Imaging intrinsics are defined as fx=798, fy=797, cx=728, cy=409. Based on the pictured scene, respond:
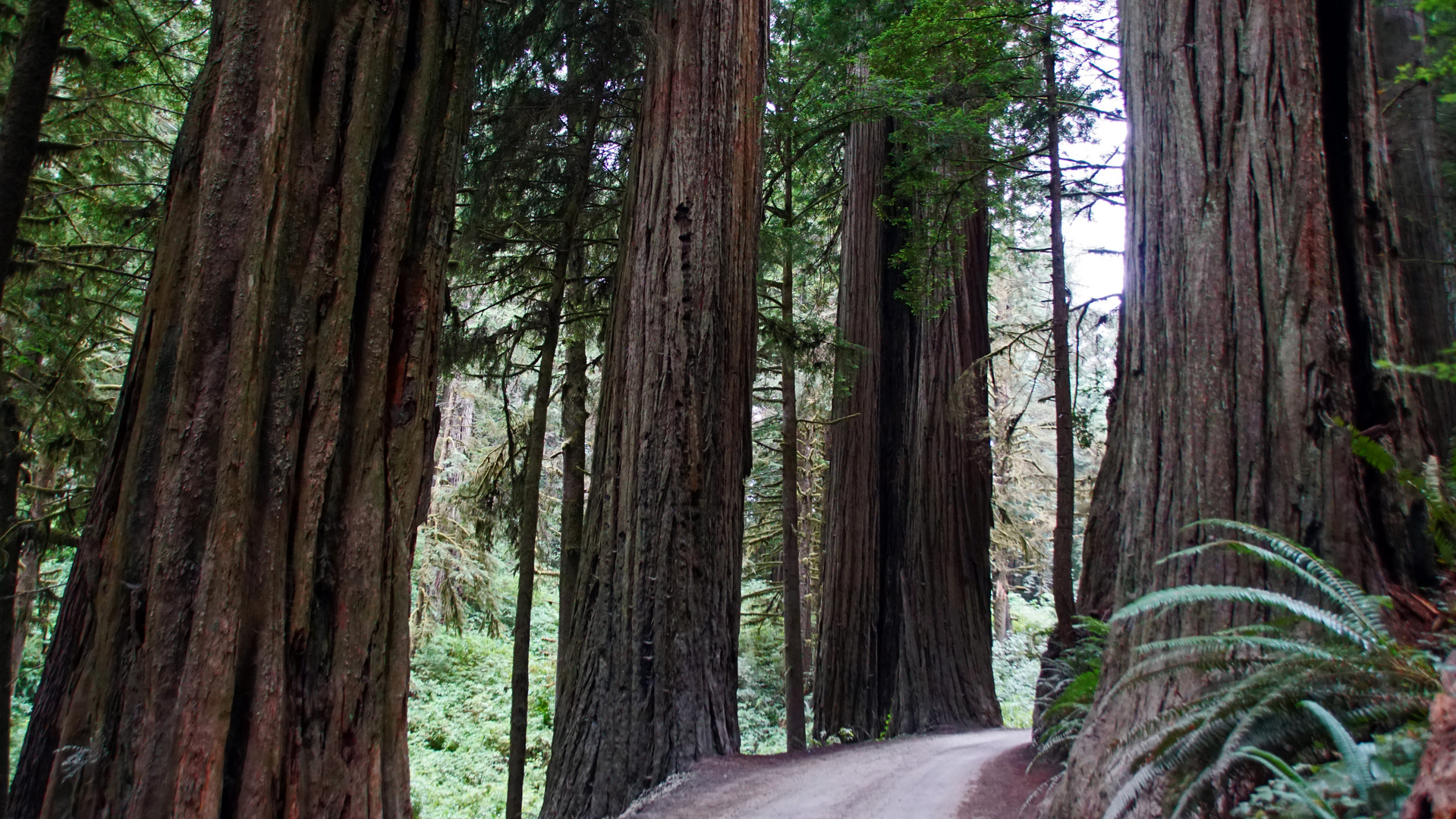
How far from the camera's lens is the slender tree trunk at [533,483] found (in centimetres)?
580

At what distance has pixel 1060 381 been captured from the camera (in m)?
6.41

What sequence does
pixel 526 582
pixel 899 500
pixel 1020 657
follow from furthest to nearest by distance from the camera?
pixel 1020 657 → pixel 899 500 → pixel 526 582

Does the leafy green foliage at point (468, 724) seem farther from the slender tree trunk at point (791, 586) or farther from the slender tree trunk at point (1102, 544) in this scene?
the slender tree trunk at point (1102, 544)

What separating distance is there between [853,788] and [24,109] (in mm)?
5650

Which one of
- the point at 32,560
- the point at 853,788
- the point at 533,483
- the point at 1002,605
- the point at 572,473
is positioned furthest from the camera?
the point at 1002,605

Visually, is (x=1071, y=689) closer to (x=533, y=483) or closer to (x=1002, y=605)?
(x=533, y=483)

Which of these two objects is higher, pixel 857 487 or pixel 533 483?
pixel 857 487

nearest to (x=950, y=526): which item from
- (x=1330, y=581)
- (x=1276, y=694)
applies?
(x=1330, y=581)

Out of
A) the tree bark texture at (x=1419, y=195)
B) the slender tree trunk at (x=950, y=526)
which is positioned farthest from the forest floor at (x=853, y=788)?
the slender tree trunk at (x=950, y=526)

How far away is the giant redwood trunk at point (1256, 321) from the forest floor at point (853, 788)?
A: 1011 mm

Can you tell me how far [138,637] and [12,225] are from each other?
10.7 feet

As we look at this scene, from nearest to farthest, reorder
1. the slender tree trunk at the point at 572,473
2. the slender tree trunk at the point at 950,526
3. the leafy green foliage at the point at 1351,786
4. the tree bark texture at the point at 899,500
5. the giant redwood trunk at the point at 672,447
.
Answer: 1. the leafy green foliage at the point at 1351,786
2. the giant redwood trunk at the point at 672,447
3. the slender tree trunk at the point at 572,473
4. the slender tree trunk at the point at 950,526
5. the tree bark texture at the point at 899,500

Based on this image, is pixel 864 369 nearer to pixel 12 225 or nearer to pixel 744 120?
pixel 744 120

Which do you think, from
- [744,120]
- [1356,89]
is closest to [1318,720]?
[1356,89]
